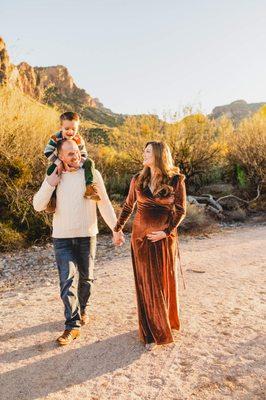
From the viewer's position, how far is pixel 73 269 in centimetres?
390

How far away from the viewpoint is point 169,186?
149 inches

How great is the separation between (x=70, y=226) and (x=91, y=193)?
38 centimetres

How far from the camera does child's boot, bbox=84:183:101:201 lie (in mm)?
3917

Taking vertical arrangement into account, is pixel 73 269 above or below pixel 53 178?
below

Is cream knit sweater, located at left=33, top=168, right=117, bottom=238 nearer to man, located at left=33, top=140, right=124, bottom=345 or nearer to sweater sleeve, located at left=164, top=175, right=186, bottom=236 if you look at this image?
man, located at left=33, top=140, right=124, bottom=345

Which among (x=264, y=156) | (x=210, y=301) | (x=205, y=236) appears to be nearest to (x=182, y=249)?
(x=205, y=236)

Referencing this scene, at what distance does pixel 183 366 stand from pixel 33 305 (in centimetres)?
252

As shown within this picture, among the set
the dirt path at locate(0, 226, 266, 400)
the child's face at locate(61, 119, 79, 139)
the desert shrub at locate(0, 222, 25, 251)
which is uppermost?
the child's face at locate(61, 119, 79, 139)

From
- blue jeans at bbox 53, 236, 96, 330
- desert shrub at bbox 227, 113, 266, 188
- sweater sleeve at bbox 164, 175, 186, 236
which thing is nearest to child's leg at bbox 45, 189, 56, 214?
blue jeans at bbox 53, 236, 96, 330

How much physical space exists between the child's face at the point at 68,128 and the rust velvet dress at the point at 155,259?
0.86m

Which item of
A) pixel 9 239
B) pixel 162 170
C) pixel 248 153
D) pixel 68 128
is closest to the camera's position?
pixel 162 170

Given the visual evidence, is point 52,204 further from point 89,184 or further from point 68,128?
point 68,128

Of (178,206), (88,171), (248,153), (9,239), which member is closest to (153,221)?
(178,206)

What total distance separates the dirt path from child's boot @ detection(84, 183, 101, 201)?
4.64ft
